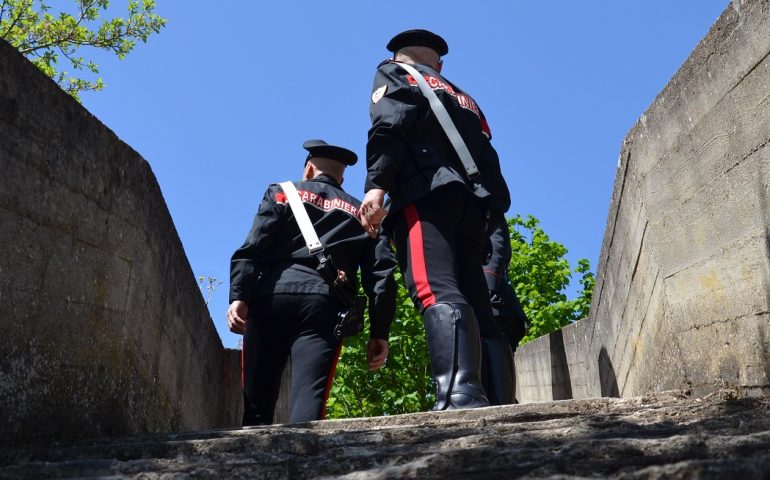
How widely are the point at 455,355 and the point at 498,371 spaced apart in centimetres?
175

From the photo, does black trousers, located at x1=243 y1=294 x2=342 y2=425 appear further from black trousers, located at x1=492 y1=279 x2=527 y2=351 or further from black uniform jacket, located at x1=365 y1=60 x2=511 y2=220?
black trousers, located at x1=492 y1=279 x2=527 y2=351

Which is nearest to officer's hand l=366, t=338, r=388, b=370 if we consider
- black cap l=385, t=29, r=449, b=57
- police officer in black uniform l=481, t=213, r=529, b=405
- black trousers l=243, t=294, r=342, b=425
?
black trousers l=243, t=294, r=342, b=425

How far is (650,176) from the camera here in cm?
419

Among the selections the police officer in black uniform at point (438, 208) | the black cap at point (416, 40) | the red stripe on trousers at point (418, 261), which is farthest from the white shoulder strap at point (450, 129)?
the black cap at point (416, 40)

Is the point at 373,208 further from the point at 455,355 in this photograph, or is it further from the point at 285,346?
the point at 285,346

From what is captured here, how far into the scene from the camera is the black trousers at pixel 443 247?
4016mm

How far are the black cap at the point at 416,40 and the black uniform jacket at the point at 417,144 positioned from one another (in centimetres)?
22

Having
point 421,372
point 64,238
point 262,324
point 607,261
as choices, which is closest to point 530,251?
point 421,372

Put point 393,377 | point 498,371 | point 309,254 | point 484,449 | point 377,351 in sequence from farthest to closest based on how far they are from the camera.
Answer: point 393,377, point 498,371, point 377,351, point 309,254, point 484,449

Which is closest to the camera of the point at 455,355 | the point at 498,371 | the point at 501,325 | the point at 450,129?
the point at 455,355

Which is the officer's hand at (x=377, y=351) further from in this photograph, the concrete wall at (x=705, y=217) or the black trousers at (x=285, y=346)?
the concrete wall at (x=705, y=217)

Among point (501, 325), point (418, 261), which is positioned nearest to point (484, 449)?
point (418, 261)

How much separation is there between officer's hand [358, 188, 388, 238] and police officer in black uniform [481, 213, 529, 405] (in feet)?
2.77

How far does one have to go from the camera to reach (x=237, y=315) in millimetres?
4703
